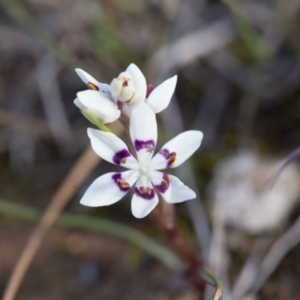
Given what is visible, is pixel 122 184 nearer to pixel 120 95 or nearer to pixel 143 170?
pixel 143 170

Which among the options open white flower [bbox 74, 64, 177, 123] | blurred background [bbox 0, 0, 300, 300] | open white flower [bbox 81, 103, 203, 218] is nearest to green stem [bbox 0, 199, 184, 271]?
blurred background [bbox 0, 0, 300, 300]

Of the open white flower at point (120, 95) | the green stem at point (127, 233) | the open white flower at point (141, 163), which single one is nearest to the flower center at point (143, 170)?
the open white flower at point (141, 163)

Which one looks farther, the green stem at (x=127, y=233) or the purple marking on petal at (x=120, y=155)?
the green stem at (x=127, y=233)

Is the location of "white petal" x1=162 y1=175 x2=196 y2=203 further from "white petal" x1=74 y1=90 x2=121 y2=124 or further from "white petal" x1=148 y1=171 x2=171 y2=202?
"white petal" x1=74 y1=90 x2=121 y2=124

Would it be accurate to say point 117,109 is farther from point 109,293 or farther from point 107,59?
point 107,59

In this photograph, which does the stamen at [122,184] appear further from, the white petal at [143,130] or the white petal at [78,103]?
the white petal at [78,103]

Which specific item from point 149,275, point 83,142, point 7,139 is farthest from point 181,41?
point 149,275
